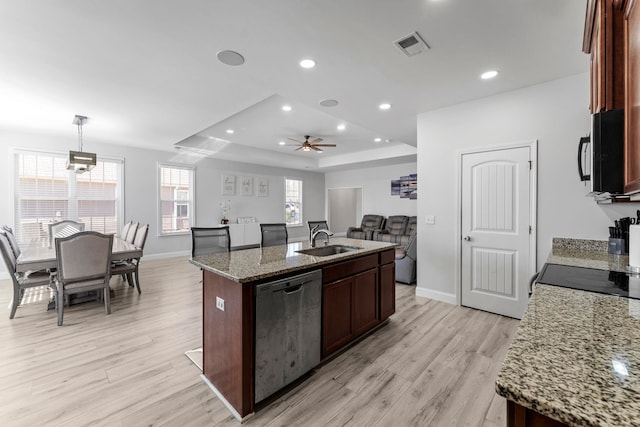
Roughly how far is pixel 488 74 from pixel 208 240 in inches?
145

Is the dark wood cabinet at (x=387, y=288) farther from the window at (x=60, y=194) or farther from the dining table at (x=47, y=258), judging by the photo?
the window at (x=60, y=194)

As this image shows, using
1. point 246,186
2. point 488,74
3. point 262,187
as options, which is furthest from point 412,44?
point 262,187

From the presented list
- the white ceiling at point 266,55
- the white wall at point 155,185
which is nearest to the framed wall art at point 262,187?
the white wall at point 155,185

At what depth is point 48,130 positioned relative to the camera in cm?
496

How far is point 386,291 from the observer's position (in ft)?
10.1

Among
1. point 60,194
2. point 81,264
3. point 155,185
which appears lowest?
point 81,264

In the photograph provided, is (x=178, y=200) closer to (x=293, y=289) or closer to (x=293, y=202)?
(x=293, y=202)

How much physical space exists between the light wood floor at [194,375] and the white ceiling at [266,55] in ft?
8.75

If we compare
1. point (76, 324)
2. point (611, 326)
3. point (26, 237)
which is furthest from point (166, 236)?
point (611, 326)

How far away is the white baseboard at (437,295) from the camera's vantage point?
3.67m

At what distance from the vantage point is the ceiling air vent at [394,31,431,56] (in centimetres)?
218

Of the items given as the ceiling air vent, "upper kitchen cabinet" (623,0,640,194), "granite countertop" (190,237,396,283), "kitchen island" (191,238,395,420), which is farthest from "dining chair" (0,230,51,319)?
"upper kitchen cabinet" (623,0,640,194)

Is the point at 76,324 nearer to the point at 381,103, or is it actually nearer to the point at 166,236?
the point at 166,236

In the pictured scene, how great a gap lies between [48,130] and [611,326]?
739 centimetres
